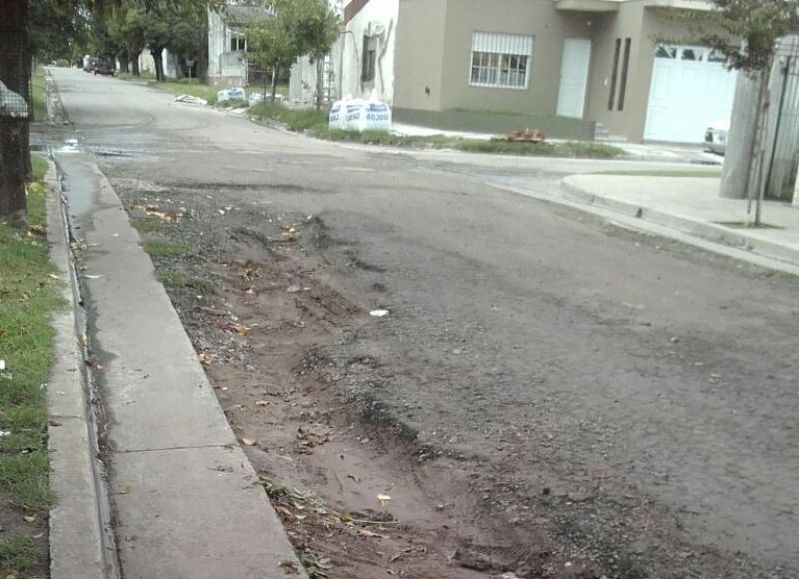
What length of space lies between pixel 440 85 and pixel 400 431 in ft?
82.3

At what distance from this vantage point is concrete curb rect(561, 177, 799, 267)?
1080 centimetres

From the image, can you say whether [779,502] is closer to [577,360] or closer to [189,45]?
[577,360]

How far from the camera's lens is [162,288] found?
7141 millimetres

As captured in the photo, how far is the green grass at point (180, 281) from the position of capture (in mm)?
7402

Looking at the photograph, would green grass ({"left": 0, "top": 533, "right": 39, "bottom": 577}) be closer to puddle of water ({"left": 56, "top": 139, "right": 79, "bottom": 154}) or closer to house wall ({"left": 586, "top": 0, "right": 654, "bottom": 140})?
puddle of water ({"left": 56, "top": 139, "right": 79, "bottom": 154})

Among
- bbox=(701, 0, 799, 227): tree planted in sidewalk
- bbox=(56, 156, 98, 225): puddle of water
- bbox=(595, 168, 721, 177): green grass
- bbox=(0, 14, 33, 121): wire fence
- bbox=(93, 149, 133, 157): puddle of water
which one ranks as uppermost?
bbox=(701, 0, 799, 227): tree planted in sidewalk

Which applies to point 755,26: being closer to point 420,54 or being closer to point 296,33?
point 420,54

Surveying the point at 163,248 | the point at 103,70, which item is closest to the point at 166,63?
the point at 103,70

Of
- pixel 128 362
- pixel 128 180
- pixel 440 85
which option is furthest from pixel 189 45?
pixel 128 362

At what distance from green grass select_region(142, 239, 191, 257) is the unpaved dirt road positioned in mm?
115

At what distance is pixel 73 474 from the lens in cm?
367

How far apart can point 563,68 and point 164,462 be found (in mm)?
28027

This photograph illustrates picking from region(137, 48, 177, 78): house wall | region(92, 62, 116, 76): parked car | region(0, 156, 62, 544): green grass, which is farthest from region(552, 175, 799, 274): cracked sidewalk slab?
region(92, 62, 116, 76): parked car

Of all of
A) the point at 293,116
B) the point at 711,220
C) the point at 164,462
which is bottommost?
the point at 164,462
